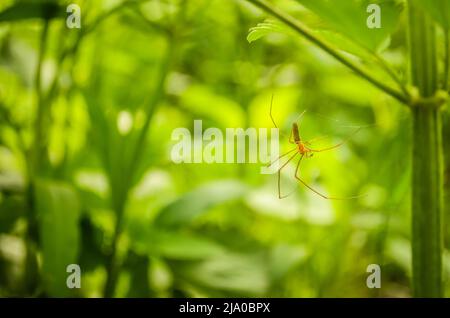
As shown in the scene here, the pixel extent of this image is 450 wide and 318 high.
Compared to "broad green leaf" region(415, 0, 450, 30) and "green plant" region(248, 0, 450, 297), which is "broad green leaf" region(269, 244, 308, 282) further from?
"broad green leaf" region(415, 0, 450, 30)

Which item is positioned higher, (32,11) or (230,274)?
(32,11)

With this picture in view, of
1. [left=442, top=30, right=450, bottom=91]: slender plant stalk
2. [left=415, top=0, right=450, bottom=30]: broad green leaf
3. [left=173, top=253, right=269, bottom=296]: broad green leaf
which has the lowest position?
[left=173, top=253, right=269, bottom=296]: broad green leaf

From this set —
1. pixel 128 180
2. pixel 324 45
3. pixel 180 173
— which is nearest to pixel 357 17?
pixel 324 45

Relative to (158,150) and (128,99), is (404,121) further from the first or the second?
(128,99)

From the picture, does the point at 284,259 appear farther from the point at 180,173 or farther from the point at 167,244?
the point at 180,173

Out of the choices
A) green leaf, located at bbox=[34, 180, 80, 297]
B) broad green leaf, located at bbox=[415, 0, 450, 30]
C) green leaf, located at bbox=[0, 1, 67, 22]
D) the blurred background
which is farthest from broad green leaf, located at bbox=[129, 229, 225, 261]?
broad green leaf, located at bbox=[415, 0, 450, 30]

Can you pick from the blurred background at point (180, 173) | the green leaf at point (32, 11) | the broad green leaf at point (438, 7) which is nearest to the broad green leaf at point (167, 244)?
the blurred background at point (180, 173)
